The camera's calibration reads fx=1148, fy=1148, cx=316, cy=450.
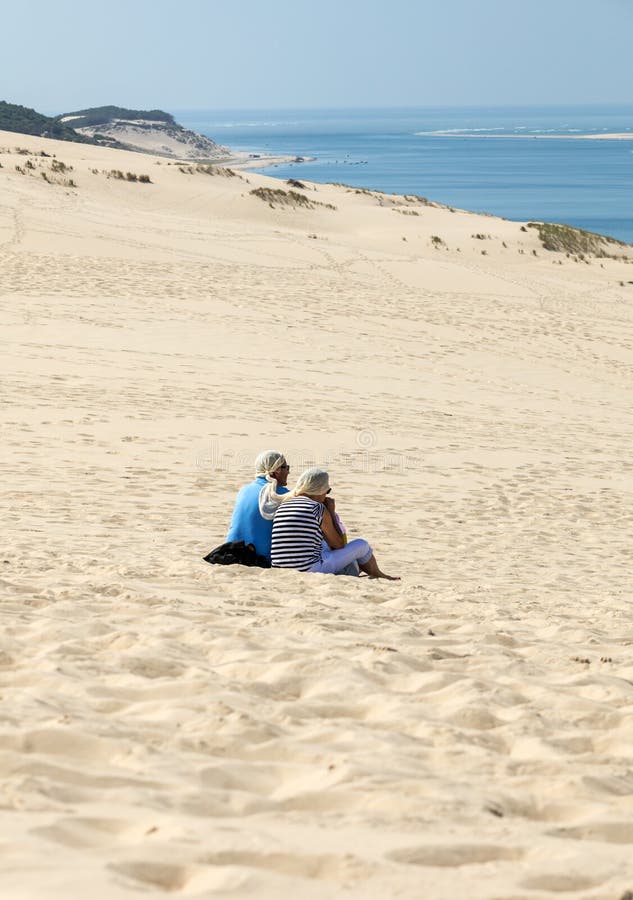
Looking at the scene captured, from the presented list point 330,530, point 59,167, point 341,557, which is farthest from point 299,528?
point 59,167

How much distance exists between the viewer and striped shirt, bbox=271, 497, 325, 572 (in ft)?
23.2

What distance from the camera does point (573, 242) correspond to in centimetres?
3722

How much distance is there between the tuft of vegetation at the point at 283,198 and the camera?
3982 centimetres

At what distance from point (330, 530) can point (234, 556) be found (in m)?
0.62

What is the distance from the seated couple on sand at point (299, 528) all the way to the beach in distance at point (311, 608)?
0.22 meters

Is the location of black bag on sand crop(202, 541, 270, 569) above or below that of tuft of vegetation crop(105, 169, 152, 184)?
below

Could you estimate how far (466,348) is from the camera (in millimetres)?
18938

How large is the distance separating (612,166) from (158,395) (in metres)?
103

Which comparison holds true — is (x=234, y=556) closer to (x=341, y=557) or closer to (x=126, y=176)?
(x=341, y=557)

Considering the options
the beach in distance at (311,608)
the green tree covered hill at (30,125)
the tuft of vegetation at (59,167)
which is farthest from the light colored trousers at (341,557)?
the green tree covered hill at (30,125)

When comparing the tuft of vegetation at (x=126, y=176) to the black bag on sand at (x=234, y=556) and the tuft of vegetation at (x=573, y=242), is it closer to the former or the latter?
the tuft of vegetation at (x=573, y=242)

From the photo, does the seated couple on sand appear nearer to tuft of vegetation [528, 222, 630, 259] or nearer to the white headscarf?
the white headscarf

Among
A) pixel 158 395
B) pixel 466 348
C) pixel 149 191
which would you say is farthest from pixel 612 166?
pixel 158 395

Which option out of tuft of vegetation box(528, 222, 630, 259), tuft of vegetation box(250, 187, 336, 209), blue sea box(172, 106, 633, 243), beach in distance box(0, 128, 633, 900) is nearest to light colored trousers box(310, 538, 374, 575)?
beach in distance box(0, 128, 633, 900)
